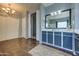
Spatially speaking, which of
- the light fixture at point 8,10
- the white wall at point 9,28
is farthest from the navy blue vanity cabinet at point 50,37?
the light fixture at point 8,10

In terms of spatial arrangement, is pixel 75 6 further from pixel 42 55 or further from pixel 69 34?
pixel 42 55

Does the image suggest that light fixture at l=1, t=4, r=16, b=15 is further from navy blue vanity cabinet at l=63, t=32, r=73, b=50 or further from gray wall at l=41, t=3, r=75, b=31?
navy blue vanity cabinet at l=63, t=32, r=73, b=50

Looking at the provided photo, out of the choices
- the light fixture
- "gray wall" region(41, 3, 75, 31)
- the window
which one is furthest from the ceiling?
the window

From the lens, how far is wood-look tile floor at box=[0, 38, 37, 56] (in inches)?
62.7

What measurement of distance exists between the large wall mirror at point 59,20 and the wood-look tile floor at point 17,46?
1.28 feet

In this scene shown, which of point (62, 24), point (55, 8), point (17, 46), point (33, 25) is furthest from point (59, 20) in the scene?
point (17, 46)

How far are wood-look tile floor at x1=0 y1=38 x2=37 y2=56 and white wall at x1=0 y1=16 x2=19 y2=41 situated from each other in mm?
84

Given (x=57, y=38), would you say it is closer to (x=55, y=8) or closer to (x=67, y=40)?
(x=67, y=40)

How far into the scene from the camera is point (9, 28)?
1.76 metres

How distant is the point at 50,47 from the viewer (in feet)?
5.54

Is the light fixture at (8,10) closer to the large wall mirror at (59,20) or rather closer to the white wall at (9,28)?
the white wall at (9,28)

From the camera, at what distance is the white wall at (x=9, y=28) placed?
1.73m

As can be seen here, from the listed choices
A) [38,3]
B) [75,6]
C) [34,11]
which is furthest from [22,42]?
[75,6]

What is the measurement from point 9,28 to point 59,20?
840mm
